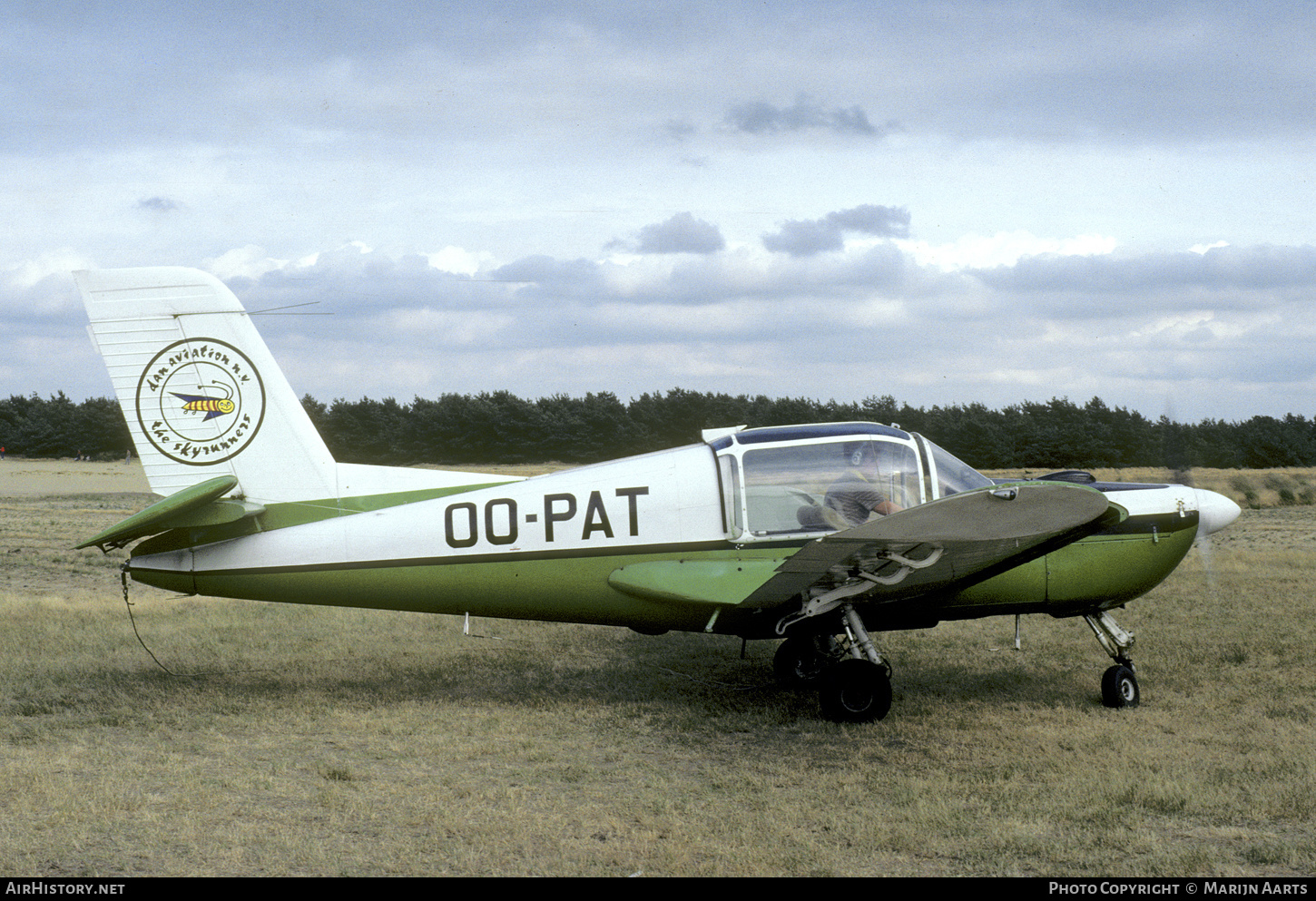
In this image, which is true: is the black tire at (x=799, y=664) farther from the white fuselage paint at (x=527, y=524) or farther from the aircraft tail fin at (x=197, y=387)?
the aircraft tail fin at (x=197, y=387)

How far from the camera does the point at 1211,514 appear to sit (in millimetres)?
8070

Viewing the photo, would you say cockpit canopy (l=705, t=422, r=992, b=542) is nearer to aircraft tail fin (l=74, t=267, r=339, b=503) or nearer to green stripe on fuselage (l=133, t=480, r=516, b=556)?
green stripe on fuselage (l=133, t=480, r=516, b=556)

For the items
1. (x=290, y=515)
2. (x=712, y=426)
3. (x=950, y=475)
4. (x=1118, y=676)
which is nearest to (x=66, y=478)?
(x=712, y=426)

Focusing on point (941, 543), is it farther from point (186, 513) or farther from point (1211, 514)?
point (186, 513)

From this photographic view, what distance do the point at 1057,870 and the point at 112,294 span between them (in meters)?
8.09

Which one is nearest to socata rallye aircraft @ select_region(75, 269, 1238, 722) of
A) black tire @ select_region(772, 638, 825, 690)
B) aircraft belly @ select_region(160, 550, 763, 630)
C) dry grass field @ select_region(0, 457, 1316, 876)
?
aircraft belly @ select_region(160, 550, 763, 630)

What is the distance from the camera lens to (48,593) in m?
14.4

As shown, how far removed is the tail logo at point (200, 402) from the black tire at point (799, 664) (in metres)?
5.19

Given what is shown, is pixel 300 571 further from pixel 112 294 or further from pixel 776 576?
pixel 776 576

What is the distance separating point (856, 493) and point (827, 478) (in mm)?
258

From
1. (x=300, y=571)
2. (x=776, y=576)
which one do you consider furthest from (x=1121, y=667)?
(x=300, y=571)

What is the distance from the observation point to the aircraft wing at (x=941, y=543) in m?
5.87

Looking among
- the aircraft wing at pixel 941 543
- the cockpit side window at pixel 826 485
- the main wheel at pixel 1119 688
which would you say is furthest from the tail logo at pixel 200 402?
the main wheel at pixel 1119 688

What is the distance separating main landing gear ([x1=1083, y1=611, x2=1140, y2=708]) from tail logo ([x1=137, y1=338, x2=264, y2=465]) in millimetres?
7467
